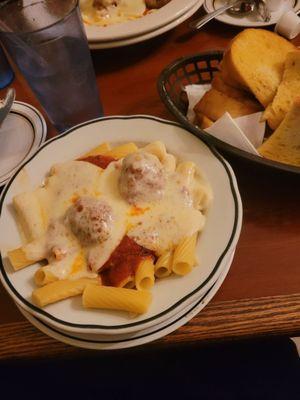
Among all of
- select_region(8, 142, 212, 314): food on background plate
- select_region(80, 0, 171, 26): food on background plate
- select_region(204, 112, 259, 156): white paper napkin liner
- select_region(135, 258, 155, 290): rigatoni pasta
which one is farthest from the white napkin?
select_region(80, 0, 171, 26): food on background plate

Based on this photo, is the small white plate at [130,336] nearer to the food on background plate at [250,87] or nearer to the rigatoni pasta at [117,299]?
the rigatoni pasta at [117,299]

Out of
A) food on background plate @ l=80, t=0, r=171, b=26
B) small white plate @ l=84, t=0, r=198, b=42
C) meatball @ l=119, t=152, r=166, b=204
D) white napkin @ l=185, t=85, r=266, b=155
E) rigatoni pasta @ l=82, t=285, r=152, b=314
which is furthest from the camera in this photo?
food on background plate @ l=80, t=0, r=171, b=26

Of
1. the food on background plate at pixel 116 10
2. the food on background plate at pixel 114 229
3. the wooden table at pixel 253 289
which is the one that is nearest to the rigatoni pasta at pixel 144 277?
the food on background plate at pixel 114 229

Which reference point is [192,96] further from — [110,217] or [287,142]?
[110,217]

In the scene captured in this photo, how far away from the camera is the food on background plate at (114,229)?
2.25 ft

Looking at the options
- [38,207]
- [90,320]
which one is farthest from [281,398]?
[38,207]

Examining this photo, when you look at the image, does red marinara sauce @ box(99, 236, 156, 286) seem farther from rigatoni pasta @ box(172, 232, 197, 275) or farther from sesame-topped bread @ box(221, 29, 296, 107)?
sesame-topped bread @ box(221, 29, 296, 107)

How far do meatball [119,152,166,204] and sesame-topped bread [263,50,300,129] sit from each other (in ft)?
1.13

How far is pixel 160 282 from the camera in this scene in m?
0.70

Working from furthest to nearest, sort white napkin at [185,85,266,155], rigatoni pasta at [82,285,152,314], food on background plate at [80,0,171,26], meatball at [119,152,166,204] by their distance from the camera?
food on background plate at [80,0,171,26] < white napkin at [185,85,266,155] < meatball at [119,152,166,204] < rigatoni pasta at [82,285,152,314]

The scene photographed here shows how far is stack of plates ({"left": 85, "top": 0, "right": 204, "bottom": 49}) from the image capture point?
3.90ft

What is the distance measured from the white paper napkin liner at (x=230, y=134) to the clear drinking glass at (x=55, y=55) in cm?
36

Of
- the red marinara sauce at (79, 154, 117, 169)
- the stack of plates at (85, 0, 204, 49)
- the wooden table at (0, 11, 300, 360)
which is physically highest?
the stack of plates at (85, 0, 204, 49)

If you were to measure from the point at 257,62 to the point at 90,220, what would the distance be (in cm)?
63
